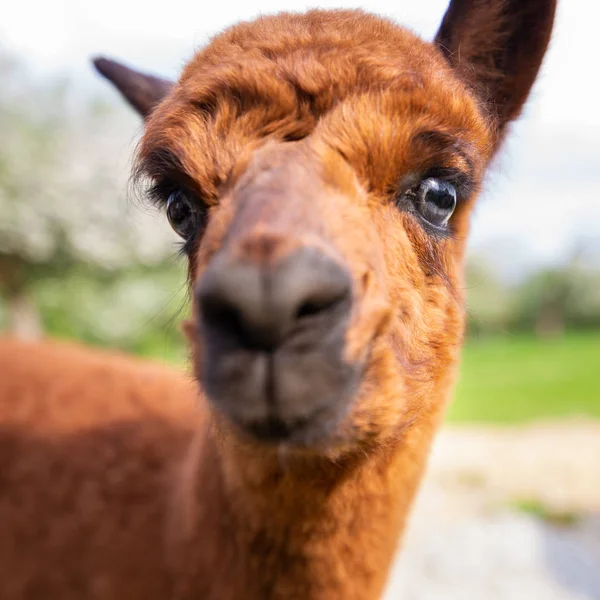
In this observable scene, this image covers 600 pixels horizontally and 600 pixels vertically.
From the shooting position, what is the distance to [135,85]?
325 centimetres

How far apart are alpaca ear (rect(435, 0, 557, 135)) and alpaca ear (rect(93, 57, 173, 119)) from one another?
1682 mm

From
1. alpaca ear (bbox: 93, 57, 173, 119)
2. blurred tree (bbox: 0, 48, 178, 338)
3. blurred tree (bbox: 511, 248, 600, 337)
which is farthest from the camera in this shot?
blurred tree (bbox: 511, 248, 600, 337)

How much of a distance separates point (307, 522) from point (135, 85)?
2654 millimetres

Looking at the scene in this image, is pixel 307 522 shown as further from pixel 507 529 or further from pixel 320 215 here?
pixel 507 529

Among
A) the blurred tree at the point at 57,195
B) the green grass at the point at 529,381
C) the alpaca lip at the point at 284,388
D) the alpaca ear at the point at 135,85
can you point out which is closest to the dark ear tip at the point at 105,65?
the alpaca ear at the point at 135,85

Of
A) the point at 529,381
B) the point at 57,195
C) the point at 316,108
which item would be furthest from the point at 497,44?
the point at 529,381

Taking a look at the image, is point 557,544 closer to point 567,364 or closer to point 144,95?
point 144,95

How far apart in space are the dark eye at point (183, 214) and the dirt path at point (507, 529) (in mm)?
5455

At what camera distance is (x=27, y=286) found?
12.7 m

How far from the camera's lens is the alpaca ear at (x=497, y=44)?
253 centimetres

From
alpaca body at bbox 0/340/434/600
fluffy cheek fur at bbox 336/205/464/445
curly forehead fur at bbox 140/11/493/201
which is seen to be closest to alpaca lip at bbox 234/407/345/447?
fluffy cheek fur at bbox 336/205/464/445

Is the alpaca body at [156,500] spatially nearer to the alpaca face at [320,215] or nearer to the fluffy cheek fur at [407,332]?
the fluffy cheek fur at [407,332]

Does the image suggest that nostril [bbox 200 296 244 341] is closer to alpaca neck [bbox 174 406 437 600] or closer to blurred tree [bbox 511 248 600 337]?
alpaca neck [bbox 174 406 437 600]

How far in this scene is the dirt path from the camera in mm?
6227
